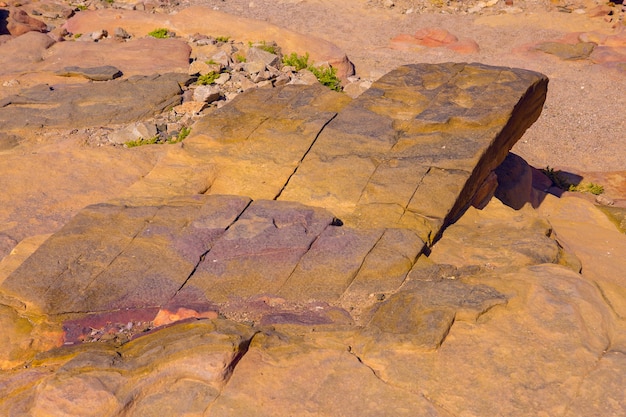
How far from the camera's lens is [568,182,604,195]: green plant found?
10.4 metres

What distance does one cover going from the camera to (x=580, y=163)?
11.4m

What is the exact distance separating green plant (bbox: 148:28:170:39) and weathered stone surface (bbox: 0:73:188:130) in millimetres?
3415

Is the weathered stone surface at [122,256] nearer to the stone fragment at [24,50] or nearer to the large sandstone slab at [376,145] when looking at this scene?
the large sandstone slab at [376,145]

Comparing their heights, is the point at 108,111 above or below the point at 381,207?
below

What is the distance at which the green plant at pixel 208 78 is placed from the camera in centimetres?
1052

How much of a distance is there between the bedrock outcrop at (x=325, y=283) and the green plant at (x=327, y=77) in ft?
12.5

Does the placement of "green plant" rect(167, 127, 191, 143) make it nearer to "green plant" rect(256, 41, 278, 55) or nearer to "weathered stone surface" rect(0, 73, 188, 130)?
"weathered stone surface" rect(0, 73, 188, 130)

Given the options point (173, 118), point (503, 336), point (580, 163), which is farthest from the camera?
point (580, 163)

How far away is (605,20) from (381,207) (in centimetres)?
1326

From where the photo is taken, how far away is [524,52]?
15.1m

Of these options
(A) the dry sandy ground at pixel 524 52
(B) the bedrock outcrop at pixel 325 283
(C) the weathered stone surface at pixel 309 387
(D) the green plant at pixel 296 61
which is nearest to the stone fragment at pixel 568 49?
(A) the dry sandy ground at pixel 524 52

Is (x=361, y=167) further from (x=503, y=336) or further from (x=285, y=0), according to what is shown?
(x=285, y=0)

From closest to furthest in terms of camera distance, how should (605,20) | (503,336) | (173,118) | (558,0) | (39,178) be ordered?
1. (503,336)
2. (39,178)
3. (173,118)
4. (605,20)
5. (558,0)

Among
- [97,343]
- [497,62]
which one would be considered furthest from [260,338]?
[497,62]
